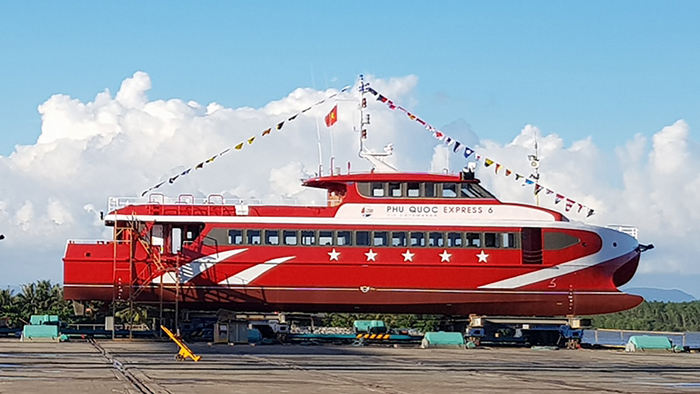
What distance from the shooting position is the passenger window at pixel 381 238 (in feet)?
133

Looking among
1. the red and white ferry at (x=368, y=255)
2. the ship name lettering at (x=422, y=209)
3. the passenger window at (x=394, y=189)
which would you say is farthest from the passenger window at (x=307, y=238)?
the ship name lettering at (x=422, y=209)

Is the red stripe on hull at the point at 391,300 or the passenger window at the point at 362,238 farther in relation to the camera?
the passenger window at the point at 362,238

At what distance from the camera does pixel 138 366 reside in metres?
25.0

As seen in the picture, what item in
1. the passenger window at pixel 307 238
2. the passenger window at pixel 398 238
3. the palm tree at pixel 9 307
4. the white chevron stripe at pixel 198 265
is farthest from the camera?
the palm tree at pixel 9 307

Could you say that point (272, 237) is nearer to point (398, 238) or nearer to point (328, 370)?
point (398, 238)

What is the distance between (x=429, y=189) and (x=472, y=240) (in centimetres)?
255

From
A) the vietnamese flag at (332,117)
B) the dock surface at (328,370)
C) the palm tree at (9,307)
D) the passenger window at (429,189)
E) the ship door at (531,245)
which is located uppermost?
the vietnamese flag at (332,117)

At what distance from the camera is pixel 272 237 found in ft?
132

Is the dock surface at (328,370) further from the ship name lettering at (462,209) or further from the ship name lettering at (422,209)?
the ship name lettering at (462,209)

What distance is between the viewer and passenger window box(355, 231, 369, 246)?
40.4 meters

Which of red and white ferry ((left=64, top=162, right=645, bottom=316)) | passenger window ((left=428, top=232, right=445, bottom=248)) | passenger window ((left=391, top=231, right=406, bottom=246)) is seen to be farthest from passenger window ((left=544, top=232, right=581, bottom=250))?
passenger window ((left=391, top=231, right=406, bottom=246))

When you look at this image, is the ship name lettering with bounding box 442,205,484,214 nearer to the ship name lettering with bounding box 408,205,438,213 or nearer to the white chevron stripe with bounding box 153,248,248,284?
the ship name lettering with bounding box 408,205,438,213

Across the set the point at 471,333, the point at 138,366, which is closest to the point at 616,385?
the point at 138,366

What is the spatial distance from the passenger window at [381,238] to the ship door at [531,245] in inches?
202
